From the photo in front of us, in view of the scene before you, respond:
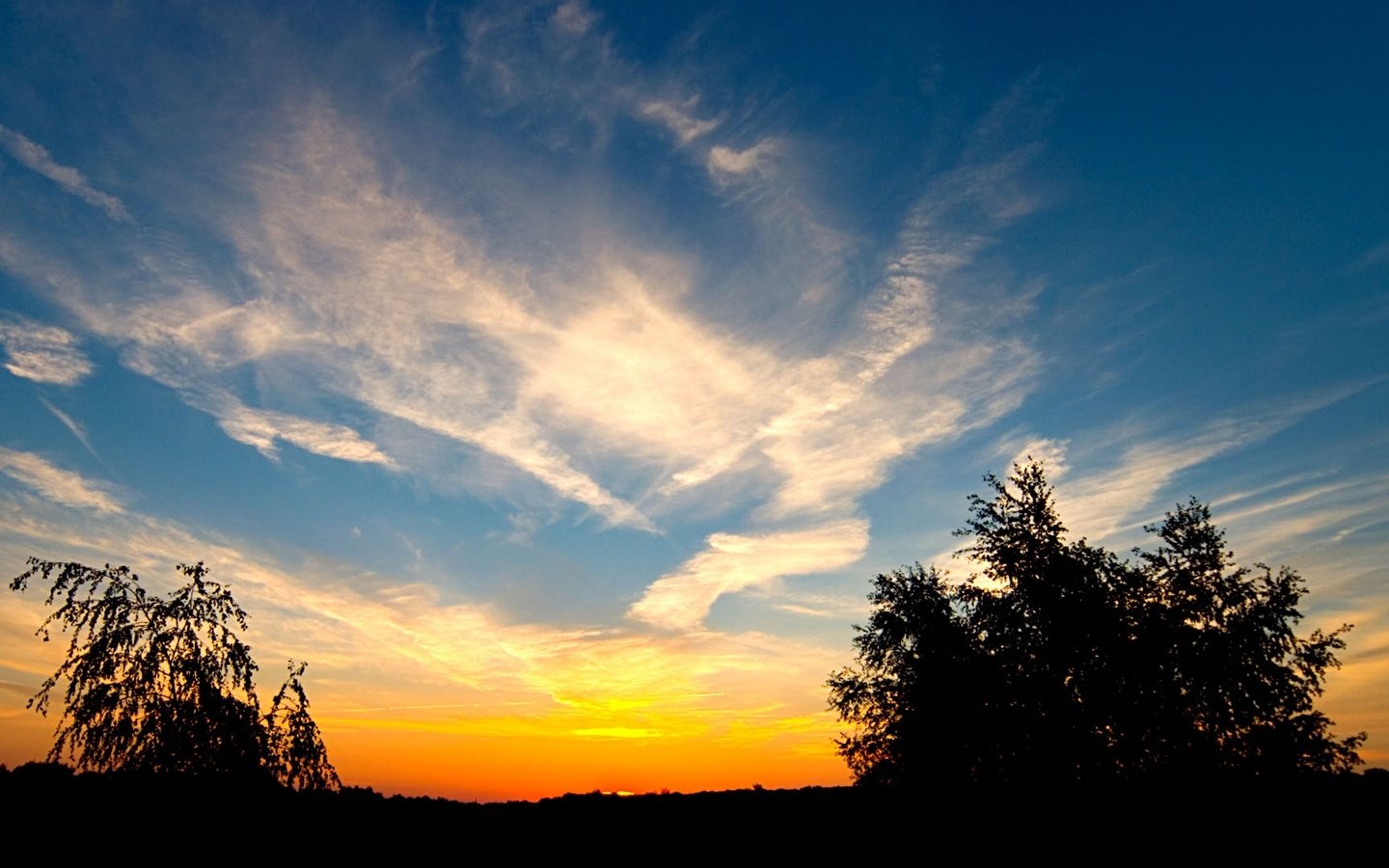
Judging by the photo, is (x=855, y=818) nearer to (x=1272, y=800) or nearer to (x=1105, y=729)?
(x=1272, y=800)

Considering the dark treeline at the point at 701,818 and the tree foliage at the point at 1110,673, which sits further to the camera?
the tree foliage at the point at 1110,673

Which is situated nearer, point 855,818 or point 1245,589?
point 855,818

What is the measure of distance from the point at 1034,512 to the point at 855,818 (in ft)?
86.3

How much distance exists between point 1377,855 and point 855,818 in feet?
22.2

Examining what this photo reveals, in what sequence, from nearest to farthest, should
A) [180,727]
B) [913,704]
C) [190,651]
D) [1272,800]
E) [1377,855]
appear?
1. [1377,855]
2. [1272,800]
3. [180,727]
4. [190,651]
5. [913,704]

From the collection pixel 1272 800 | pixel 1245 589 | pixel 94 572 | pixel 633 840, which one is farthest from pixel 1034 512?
pixel 94 572

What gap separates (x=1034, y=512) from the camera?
107 ft

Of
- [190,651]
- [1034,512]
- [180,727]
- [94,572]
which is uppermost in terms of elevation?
[1034,512]

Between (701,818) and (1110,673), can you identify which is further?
(1110,673)

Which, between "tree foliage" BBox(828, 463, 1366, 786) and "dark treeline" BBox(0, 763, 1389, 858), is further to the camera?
"tree foliage" BBox(828, 463, 1366, 786)

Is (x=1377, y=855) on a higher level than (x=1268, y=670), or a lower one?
lower

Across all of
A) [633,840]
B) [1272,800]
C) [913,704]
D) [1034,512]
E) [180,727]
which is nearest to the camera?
[633,840]

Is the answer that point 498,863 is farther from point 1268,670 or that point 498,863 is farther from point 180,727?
point 1268,670

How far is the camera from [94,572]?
1662 cm
